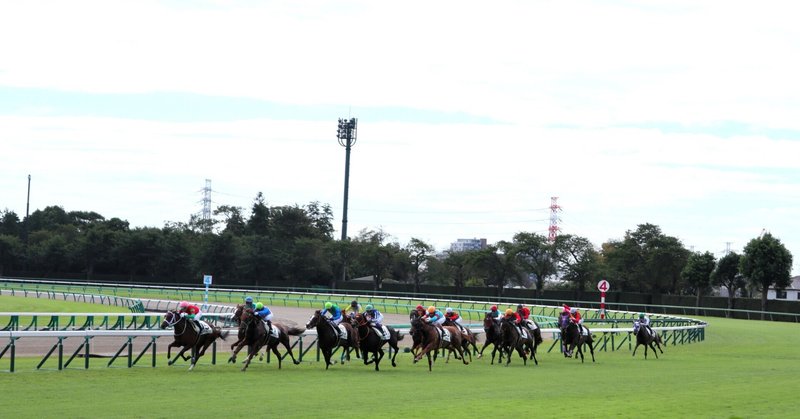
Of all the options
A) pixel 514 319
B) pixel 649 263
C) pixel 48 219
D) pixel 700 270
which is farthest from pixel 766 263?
pixel 48 219

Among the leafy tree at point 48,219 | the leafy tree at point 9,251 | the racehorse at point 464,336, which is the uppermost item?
the leafy tree at point 48,219

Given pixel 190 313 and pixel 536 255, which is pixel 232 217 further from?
pixel 190 313

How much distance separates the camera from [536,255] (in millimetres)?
77438

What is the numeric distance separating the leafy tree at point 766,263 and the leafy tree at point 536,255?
46.2 feet

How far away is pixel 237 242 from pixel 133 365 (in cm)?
6890

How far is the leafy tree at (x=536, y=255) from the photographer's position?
76.6 m

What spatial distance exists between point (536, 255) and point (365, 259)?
44.4ft

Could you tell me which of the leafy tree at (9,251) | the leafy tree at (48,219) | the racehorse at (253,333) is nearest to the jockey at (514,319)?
the racehorse at (253,333)

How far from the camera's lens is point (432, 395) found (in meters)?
15.4

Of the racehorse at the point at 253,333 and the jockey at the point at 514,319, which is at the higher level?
the jockey at the point at 514,319

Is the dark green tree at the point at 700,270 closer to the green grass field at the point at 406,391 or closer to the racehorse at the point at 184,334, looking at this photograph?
the green grass field at the point at 406,391

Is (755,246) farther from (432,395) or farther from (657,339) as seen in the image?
(432,395)

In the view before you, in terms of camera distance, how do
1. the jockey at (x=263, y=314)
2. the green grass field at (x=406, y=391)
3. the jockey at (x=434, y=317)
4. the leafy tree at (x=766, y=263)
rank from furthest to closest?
1. the leafy tree at (x=766, y=263)
2. the jockey at (x=434, y=317)
3. the jockey at (x=263, y=314)
4. the green grass field at (x=406, y=391)

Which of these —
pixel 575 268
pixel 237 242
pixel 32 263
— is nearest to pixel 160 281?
pixel 237 242
